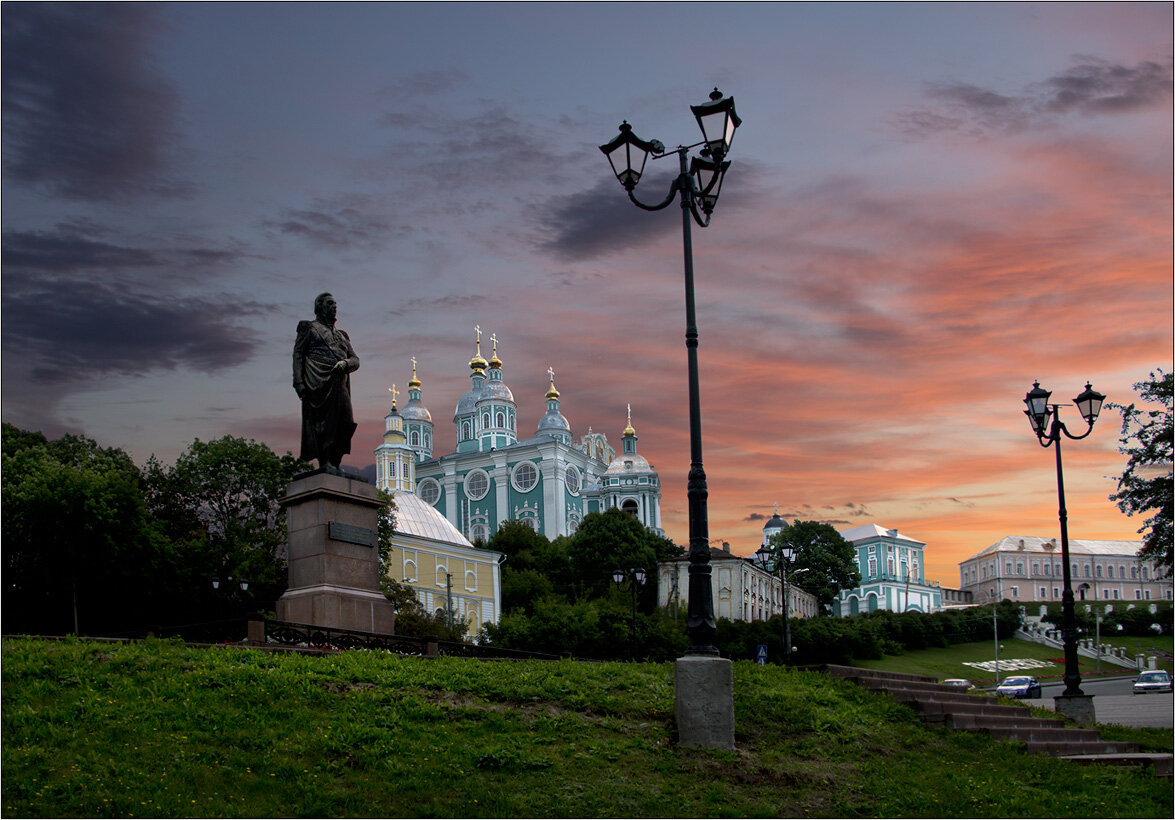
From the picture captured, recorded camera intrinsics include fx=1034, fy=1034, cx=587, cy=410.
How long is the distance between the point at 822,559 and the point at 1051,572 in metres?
84.7

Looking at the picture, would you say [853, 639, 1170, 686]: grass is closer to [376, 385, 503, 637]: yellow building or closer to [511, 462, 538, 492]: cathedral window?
[376, 385, 503, 637]: yellow building

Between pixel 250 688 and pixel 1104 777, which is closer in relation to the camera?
pixel 250 688

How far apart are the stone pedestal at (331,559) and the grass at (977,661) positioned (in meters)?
53.2

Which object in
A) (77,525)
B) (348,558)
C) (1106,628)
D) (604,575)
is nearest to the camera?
(348,558)

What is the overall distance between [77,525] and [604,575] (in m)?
48.0

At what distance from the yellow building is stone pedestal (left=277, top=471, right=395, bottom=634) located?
52.5 m

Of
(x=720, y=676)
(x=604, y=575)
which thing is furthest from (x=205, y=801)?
(x=604, y=575)

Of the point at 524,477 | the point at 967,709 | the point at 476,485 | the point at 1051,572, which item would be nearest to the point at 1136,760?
the point at 967,709

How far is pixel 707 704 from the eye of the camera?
12.4m

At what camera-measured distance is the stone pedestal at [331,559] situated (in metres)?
17.6

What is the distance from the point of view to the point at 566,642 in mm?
54375

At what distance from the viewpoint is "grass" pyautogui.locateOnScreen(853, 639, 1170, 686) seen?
7331 centimetres

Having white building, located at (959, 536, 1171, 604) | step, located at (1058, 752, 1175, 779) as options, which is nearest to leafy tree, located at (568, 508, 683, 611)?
step, located at (1058, 752, 1175, 779)

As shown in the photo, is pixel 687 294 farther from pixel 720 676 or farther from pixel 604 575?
pixel 604 575
